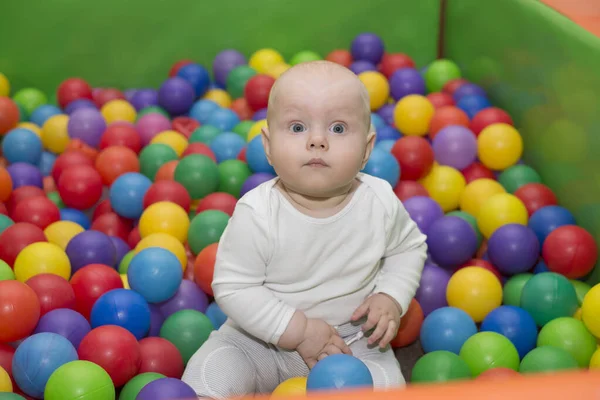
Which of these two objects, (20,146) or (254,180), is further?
(20,146)

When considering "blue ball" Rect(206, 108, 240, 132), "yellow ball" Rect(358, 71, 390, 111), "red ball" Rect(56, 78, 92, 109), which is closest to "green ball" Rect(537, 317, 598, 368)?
"yellow ball" Rect(358, 71, 390, 111)

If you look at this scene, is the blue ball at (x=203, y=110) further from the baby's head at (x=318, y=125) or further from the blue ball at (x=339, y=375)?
the blue ball at (x=339, y=375)

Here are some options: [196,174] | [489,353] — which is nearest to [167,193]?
[196,174]

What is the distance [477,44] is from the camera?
2.31 m

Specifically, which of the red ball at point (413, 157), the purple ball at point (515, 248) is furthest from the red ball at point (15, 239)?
the purple ball at point (515, 248)

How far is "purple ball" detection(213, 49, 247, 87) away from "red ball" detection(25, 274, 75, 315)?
3.74 ft

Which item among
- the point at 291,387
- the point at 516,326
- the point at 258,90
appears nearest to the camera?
the point at 291,387

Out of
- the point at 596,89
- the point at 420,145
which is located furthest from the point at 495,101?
the point at 596,89

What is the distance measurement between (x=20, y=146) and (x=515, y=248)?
4.33 feet

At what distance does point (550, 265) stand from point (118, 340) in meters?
0.90

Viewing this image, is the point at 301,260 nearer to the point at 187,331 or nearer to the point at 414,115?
the point at 187,331

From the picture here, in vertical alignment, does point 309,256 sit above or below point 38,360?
above

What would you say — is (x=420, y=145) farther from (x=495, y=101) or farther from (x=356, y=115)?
(x=356, y=115)

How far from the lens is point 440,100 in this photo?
230 centimetres
